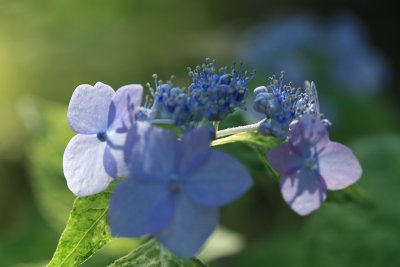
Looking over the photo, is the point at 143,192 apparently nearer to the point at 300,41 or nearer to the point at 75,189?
the point at 75,189

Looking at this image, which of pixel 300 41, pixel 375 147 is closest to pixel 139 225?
pixel 375 147

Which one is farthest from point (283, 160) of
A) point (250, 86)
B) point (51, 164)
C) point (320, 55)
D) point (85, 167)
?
point (320, 55)

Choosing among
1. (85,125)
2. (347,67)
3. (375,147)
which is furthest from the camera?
(347,67)

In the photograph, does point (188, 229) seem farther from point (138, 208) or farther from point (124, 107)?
point (124, 107)

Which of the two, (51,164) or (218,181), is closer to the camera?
(218,181)

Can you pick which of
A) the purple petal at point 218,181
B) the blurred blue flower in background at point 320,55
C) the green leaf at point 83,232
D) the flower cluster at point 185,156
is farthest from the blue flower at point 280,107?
the blurred blue flower in background at point 320,55

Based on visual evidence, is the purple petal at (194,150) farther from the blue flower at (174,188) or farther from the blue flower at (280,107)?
the blue flower at (280,107)


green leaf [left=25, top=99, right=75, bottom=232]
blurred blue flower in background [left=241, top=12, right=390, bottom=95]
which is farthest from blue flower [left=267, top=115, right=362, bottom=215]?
blurred blue flower in background [left=241, top=12, right=390, bottom=95]
